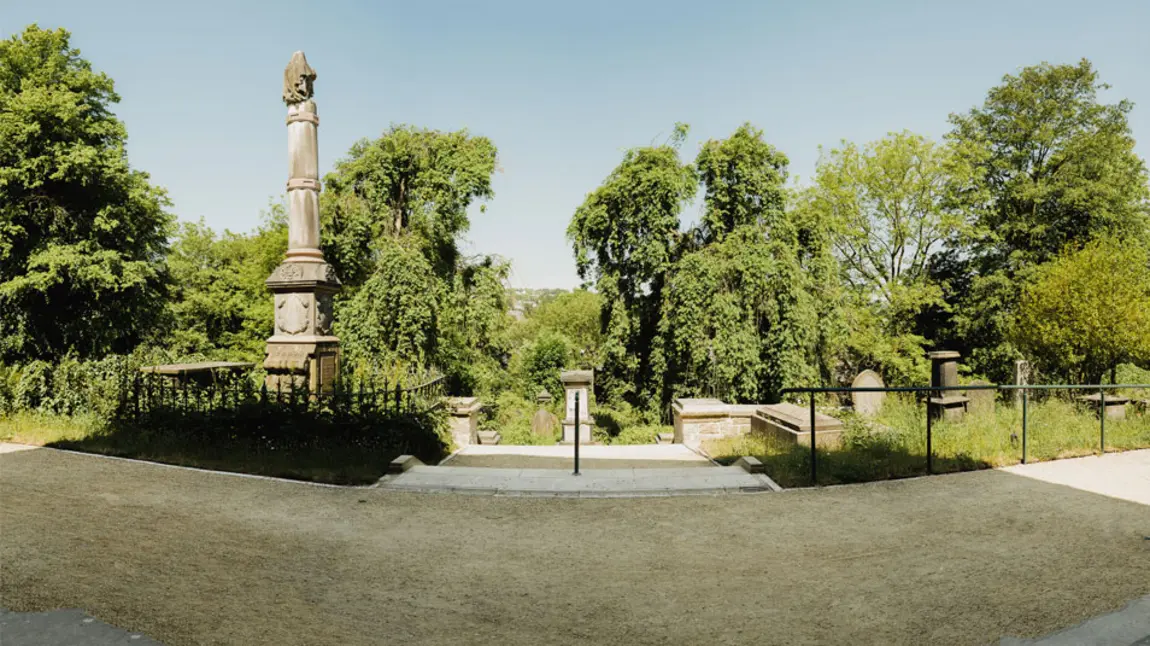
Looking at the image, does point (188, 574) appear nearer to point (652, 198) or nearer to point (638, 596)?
point (638, 596)

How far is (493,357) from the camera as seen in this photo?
27859 millimetres

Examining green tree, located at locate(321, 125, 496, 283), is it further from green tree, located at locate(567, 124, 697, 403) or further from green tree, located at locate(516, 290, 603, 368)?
green tree, located at locate(516, 290, 603, 368)

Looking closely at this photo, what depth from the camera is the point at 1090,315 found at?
18.0 metres

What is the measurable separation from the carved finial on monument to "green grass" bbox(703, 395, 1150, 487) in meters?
10.4

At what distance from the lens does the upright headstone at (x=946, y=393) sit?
13.1 metres

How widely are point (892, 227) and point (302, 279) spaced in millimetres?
27235

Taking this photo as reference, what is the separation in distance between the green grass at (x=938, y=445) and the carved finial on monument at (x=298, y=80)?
10.4 metres

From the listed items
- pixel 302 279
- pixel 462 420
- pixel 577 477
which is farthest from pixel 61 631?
pixel 462 420

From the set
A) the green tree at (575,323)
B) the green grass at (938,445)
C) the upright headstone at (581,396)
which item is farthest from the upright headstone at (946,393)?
the green tree at (575,323)

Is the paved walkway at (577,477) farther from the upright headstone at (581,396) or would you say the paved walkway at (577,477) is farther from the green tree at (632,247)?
the green tree at (632,247)

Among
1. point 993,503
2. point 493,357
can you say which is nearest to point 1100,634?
point 993,503

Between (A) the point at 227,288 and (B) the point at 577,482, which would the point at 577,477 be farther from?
(A) the point at 227,288

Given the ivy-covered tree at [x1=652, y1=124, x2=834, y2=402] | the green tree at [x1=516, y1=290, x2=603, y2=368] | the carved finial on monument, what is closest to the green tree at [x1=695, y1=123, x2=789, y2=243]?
the ivy-covered tree at [x1=652, y1=124, x2=834, y2=402]

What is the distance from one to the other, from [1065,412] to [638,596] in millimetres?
12047
